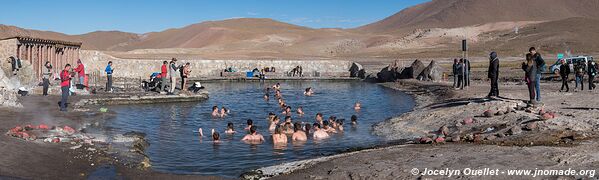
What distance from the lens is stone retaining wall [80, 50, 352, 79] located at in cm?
4238

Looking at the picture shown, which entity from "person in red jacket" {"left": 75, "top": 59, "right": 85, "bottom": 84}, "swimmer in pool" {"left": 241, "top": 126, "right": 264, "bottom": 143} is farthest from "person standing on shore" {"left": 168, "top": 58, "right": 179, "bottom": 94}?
"swimmer in pool" {"left": 241, "top": 126, "right": 264, "bottom": 143}

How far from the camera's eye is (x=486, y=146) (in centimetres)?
1172

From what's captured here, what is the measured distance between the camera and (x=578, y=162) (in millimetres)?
9508

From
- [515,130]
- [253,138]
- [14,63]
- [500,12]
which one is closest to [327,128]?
[253,138]

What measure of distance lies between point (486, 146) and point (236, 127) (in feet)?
31.9

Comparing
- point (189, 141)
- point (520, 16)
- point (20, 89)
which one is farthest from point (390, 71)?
point (520, 16)

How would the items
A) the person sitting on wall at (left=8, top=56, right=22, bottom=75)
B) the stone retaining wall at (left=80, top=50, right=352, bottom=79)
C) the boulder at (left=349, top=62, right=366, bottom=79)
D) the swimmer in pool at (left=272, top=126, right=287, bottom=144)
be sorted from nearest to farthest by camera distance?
the swimmer in pool at (left=272, top=126, right=287, bottom=144), the person sitting on wall at (left=8, top=56, right=22, bottom=75), the stone retaining wall at (left=80, top=50, right=352, bottom=79), the boulder at (left=349, top=62, right=366, bottom=79)

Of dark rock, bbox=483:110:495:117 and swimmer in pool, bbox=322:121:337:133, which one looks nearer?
dark rock, bbox=483:110:495:117

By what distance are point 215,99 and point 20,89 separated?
10.0 meters

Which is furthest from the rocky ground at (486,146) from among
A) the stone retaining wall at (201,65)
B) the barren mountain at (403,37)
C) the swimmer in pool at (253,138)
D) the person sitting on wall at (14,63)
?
the barren mountain at (403,37)

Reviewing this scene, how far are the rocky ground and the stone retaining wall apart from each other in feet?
94.7

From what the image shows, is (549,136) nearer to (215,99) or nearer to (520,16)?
(215,99)

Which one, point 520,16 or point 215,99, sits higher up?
point 520,16

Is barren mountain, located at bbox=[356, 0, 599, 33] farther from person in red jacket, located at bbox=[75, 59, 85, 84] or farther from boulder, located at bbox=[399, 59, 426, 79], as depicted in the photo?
person in red jacket, located at bbox=[75, 59, 85, 84]
